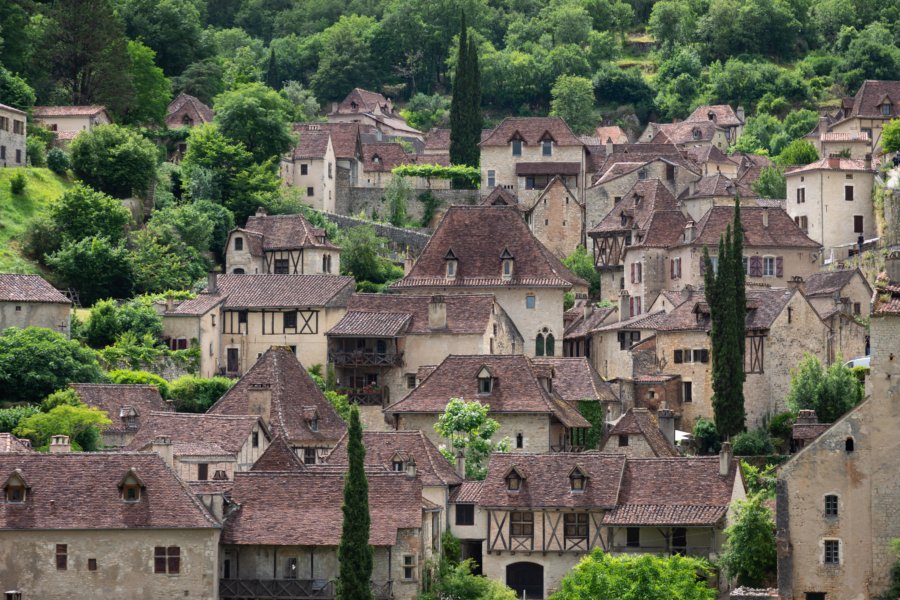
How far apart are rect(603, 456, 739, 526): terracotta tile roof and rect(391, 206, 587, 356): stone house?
26746mm

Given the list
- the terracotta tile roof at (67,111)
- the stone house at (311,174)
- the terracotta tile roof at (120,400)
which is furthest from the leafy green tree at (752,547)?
the terracotta tile roof at (67,111)

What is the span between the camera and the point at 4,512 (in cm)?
8494

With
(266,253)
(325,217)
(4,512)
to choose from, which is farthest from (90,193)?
(4,512)

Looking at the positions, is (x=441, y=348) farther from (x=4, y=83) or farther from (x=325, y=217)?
(x=4, y=83)

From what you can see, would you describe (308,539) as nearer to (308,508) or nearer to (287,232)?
(308,508)

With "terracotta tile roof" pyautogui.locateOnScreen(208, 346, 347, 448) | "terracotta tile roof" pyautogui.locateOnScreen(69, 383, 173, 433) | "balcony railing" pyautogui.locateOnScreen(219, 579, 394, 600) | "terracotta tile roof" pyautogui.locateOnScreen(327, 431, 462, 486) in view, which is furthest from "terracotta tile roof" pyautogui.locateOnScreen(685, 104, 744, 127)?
"balcony railing" pyautogui.locateOnScreen(219, 579, 394, 600)

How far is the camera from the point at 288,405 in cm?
10519

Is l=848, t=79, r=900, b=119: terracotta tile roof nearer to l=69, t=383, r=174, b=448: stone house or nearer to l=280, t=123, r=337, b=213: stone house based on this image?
l=280, t=123, r=337, b=213: stone house

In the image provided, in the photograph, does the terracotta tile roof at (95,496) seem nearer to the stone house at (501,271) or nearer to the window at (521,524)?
the window at (521,524)

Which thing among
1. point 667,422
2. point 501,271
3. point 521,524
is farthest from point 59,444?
point 501,271

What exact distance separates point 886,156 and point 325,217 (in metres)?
33.3

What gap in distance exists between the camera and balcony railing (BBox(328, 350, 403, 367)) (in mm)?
115688

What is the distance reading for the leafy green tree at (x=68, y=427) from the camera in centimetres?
10212

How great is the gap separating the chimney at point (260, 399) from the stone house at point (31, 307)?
13945 mm
